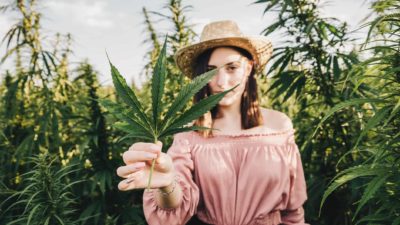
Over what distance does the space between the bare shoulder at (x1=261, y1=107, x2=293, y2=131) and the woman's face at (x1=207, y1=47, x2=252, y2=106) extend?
0.53 ft

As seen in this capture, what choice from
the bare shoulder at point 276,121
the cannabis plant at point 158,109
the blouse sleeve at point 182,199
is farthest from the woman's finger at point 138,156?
the bare shoulder at point 276,121

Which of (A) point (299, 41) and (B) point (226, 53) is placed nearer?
(B) point (226, 53)

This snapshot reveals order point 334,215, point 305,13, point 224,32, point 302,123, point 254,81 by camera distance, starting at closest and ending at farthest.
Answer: point 224,32
point 254,81
point 305,13
point 334,215
point 302,123

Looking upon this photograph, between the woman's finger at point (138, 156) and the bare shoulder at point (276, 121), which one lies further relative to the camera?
the bare shoulder at point (276, 121)

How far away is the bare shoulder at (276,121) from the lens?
150 cm

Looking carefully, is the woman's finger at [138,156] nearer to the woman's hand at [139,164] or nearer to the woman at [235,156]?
the woman's hand at [139,164]

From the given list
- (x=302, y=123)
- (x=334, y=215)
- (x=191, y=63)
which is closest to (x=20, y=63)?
(x=191, y=63)

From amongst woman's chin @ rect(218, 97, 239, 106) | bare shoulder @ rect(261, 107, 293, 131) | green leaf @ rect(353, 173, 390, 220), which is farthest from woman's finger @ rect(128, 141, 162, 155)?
bare shoulder @ rect(261, 107, 293, 131)

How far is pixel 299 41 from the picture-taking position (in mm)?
1803

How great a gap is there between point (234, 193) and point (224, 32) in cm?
65

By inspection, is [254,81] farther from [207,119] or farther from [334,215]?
[334,215]

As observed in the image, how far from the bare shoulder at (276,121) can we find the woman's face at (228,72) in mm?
163

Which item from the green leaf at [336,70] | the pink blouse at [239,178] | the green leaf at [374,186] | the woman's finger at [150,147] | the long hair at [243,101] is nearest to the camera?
the woman's finger at [150,147]

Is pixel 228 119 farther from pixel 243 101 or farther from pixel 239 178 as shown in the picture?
pixel 239 178
